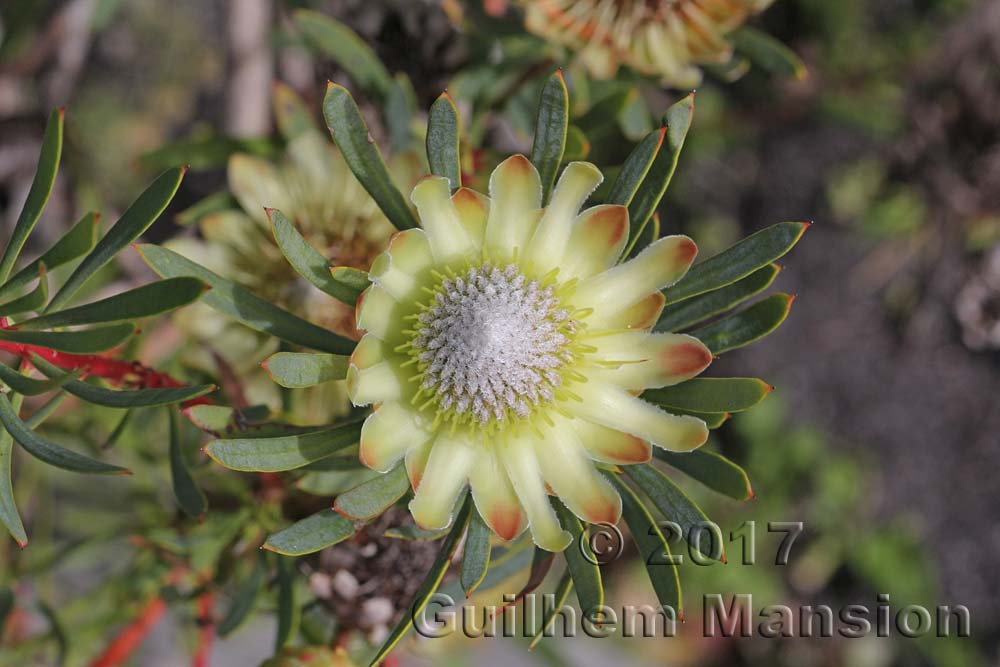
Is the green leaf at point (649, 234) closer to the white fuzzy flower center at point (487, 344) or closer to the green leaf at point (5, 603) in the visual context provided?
the white fuzzy flower center at point (487, 344)

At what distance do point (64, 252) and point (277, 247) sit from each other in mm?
369

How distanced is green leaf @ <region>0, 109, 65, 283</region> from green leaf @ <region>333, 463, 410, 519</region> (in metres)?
0.40

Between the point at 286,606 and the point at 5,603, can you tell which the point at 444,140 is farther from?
the point at 5,603

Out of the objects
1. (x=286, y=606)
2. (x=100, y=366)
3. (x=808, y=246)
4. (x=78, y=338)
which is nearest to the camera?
(x=78, y=338)

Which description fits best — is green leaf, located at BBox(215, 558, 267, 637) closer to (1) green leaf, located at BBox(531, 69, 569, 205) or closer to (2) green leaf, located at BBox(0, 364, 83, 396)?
(2) green leaf, located at BBox(0, 364, 83, 396)

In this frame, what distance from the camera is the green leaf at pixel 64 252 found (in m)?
0.80

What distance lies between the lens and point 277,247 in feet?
3.81

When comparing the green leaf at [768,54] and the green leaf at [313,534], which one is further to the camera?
the green leaf at [768,54]

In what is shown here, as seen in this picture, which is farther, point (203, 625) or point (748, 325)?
point (203, 625)

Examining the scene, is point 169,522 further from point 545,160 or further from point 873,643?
point 873,643

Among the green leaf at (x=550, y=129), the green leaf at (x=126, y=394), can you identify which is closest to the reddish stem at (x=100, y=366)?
the green leaf at (x=126, y=394)

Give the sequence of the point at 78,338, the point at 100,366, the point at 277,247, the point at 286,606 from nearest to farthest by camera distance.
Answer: the point at 78,338
the point at 100,366
the point at 286,606
the point at 277,247

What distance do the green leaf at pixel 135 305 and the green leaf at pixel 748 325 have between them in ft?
1.62

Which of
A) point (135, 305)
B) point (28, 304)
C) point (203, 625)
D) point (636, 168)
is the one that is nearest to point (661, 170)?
point (636, 168)
